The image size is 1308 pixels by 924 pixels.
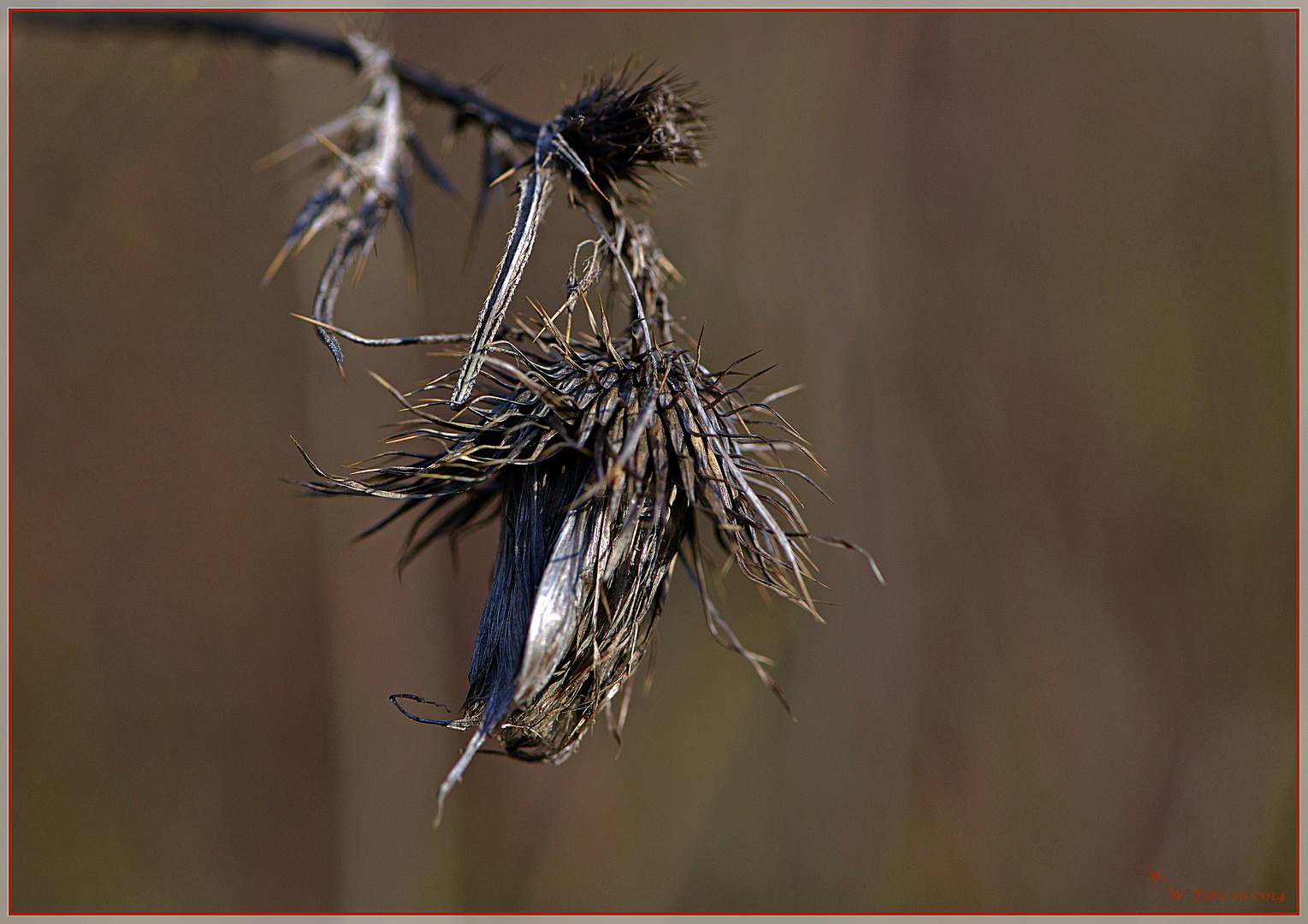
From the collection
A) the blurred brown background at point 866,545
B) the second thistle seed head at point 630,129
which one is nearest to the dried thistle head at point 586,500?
the second thistle seed head at point 630,129

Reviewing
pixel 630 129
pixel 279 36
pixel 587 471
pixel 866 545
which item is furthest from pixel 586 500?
pixel 866 545

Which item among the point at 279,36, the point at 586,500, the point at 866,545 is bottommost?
the point at 866,545

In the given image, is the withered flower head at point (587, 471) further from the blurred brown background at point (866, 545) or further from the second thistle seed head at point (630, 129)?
the blurred brown background at point (866, 545)

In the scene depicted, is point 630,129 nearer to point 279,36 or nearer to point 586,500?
point 586,500

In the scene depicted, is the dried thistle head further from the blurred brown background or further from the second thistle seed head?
the blurred brown background

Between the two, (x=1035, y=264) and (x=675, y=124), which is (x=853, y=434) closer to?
(x=1035, y=264)

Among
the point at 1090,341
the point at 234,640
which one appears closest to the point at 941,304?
the point at 1090,341

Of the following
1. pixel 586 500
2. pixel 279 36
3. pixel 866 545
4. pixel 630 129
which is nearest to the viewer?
pixel 586 500

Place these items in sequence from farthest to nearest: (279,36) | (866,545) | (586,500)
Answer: (866,545), (279,36), (586,500)

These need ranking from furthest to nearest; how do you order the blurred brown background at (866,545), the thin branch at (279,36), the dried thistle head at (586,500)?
the blurred brown background at (866,545) < the thin branch at (279,36) < the dried thistle head at (586,500)
